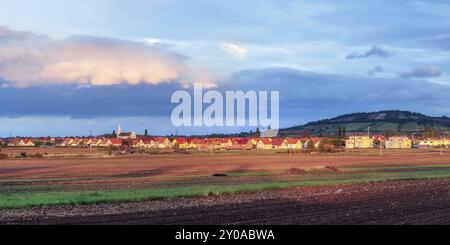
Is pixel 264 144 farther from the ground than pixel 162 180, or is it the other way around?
pixel 264 144

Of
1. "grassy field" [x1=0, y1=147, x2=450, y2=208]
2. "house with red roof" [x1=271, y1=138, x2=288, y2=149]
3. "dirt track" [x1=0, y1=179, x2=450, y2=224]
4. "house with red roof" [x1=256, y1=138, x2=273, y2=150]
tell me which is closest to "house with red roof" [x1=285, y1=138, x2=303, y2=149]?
"house with red roof" [x1=271, y1=138, x2=288, y2=149]

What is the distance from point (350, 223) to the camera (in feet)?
59.6

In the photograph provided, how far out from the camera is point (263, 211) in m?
21.6

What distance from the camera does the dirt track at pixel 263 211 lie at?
1906 centimetres

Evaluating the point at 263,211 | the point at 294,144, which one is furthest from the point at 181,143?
the point at 263,211

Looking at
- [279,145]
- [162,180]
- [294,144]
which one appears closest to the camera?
[162,180]

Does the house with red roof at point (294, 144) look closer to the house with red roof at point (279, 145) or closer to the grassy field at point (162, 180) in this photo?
the house with red roof at point (279, 145)

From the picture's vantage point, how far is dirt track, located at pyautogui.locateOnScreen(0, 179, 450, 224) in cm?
1906

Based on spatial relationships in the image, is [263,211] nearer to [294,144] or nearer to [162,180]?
[162,180]

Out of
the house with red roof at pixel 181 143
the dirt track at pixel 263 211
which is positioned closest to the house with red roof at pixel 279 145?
the house with red roof at pixel 181 143
